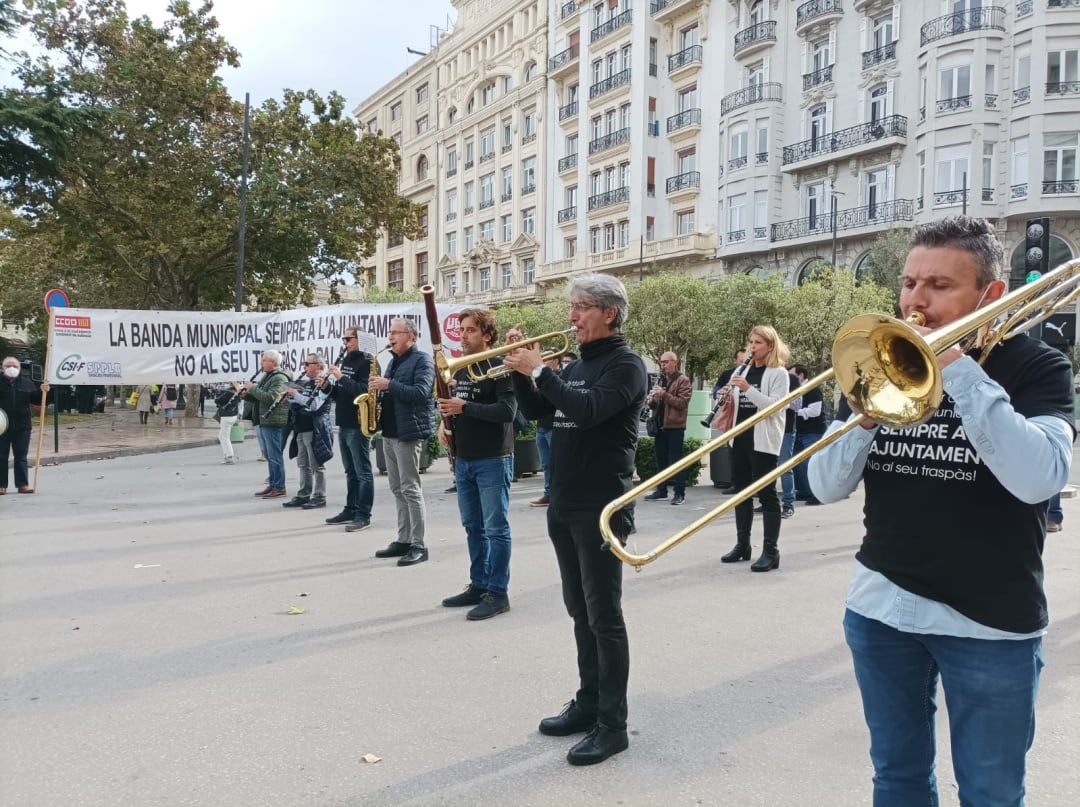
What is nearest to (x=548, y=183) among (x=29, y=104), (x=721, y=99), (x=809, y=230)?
(x=721, y=99)

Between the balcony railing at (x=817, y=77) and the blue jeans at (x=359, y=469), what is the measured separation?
3237 cm

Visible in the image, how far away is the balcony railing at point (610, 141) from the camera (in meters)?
44.0

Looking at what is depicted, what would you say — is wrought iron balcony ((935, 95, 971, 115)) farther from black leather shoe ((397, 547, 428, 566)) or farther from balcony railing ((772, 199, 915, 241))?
black leather shoe ((397, 547, 428, 566))

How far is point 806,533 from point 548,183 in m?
45.2

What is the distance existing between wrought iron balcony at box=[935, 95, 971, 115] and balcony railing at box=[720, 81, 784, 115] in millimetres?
7737

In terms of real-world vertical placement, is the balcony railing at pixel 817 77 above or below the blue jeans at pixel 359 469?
above

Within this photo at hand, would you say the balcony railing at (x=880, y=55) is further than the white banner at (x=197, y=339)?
Yes

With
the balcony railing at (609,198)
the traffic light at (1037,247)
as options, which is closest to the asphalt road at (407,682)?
the traffic light at (1037,247)

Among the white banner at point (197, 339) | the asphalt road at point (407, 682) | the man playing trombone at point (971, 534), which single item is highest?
the white banner at point (197, 339)

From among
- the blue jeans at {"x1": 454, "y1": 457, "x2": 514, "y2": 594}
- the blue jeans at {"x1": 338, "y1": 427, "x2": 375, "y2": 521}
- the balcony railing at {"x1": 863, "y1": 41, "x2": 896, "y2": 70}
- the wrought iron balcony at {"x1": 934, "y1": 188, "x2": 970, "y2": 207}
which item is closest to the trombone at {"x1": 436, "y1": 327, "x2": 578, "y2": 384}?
the blue jeans at {"x1": 454, "y1": 457, "x2": 514, "y2": 594}

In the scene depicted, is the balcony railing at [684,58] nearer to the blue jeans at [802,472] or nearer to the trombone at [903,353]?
the blue jeans at [802,472]

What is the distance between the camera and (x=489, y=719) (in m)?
Answer: 3.84

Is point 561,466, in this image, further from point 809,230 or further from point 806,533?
point 809,230

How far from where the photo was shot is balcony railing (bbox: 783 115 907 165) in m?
32.3
